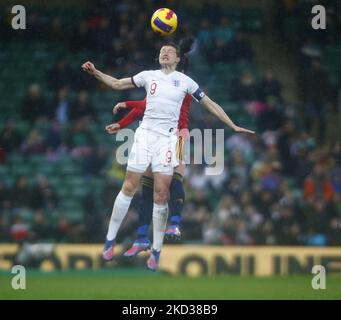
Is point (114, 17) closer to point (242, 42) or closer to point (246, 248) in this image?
point (242, 42)

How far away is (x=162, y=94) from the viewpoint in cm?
1373

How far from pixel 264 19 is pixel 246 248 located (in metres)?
5.39

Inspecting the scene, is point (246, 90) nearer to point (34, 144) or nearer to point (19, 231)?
point (34, 144)

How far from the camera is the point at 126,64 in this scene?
21328mm

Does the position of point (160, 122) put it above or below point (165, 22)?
below

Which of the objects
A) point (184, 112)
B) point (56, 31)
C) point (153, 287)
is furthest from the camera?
point (56, 31)

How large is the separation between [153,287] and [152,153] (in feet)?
13.7

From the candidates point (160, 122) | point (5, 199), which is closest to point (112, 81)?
point (160, 122)

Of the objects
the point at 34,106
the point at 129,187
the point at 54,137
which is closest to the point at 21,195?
the point at 54,137

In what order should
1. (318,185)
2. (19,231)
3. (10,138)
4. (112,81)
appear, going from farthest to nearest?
(318,185) < (10,138) < (19,231) < (112,81)

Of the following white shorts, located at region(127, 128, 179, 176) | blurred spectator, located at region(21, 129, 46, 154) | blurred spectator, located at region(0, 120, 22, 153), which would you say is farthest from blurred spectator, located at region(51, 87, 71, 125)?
white shorts, located at region(127, 128, 179, 176)

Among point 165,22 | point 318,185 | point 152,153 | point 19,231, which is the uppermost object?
point 165,22

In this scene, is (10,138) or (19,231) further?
(10,138)
